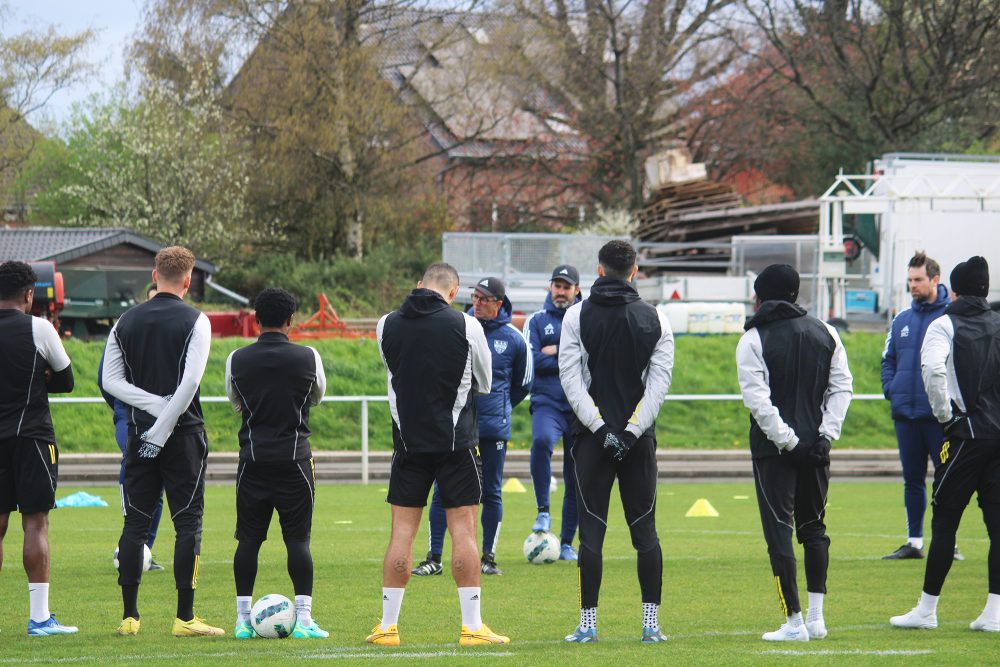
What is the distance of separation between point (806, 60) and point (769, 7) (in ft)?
7.18

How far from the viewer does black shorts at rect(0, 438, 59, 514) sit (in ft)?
23.5

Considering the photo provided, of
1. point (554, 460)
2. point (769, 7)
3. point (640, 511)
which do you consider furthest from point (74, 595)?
point (769, 7)

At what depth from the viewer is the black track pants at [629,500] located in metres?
6.86

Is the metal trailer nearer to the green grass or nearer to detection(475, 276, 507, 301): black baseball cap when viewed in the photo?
the green grass

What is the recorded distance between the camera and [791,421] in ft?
22.4

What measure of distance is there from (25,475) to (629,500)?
3.19 metres

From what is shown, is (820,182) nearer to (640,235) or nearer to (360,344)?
(640,235)

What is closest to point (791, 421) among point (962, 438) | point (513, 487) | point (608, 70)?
point (962, 438)

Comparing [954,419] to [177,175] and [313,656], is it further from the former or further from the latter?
[177,175]

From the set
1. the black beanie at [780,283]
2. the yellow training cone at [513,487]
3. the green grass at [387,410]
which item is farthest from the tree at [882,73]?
the black beanie at [780,283]

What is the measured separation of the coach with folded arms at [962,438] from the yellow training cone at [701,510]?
6188 millimetres

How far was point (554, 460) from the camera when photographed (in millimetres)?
19656

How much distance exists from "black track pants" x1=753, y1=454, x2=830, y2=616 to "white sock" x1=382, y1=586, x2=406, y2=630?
1.89m

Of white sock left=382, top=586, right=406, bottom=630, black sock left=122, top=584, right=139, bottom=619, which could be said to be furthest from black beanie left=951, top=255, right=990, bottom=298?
black sock left=122, top=584, right=139, bottom=619
